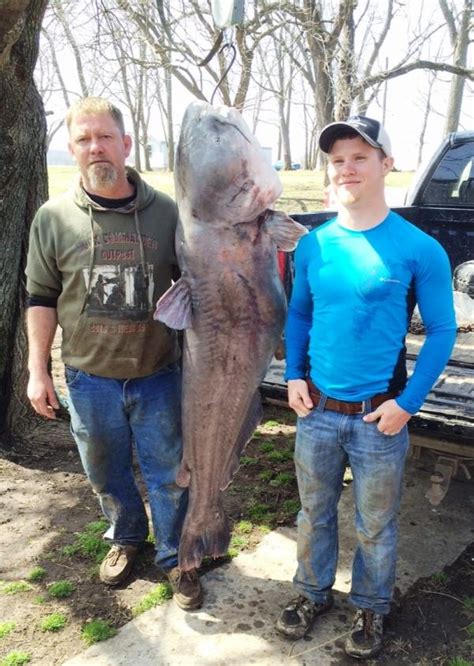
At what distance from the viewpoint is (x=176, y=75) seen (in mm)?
13148

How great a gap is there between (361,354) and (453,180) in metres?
3.85

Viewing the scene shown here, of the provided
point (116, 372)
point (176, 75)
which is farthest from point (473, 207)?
point (176, 75)

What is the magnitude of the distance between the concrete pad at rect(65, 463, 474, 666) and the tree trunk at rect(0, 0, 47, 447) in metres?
2.18

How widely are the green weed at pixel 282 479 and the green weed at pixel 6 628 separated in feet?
6.26

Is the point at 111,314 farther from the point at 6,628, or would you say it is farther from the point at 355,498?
the point at 6,628

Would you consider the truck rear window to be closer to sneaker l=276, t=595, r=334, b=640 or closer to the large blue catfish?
the large blue catfish

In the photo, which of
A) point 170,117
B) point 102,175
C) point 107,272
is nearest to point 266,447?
point 107,272

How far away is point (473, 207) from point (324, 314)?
11.6 feet

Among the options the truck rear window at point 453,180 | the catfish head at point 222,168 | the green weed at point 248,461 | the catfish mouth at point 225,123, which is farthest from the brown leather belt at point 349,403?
the truck rear window at point 453,180

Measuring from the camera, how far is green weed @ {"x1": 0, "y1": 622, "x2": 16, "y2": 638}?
118 inches

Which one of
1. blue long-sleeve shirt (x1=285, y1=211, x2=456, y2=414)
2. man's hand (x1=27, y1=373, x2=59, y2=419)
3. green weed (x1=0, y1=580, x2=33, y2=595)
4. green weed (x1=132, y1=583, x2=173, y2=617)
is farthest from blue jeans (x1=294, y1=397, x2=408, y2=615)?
green weed (x1=0, y1=580, x2=33, y2=595)

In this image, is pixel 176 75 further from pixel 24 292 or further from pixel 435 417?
pixel 435 417

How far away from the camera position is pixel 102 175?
278 centimetres

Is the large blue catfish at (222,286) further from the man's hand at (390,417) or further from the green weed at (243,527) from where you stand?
the green weed at (243,527)
